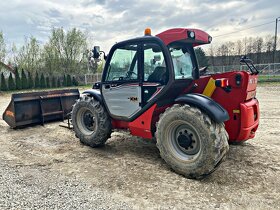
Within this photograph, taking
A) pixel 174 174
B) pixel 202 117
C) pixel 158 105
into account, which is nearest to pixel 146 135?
pixel 158 105

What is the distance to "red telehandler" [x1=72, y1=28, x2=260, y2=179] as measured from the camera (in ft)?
10.7

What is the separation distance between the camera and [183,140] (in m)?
3.48

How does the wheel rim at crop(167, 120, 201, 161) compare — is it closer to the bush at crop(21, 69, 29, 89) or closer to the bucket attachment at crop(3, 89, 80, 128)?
the bucket attachment at crop(3, 89, 80, 128)

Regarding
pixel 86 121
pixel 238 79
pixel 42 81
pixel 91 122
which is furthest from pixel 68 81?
pixel 238 79

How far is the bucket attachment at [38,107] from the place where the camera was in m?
6.40

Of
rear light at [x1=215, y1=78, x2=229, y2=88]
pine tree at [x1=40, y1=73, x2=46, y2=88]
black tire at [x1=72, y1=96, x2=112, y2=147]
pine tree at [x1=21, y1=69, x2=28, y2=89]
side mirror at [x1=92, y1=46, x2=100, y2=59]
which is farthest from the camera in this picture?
pine tree at [x1=40, y1=73, x2=46, y2=88]

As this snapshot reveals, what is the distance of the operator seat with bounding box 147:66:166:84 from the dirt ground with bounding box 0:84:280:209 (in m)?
1.35

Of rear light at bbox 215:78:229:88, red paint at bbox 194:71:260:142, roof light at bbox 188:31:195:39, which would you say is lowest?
red paint at bbox 194:71:260:142

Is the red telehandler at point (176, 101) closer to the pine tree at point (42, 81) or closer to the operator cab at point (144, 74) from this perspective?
the operator cab at point (144, 74)

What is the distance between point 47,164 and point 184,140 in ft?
7.60

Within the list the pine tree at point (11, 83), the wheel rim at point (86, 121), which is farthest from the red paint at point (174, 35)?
the pine tree at point (11, 83)

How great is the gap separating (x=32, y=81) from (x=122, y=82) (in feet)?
90.6

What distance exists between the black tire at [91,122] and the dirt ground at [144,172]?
21 cm

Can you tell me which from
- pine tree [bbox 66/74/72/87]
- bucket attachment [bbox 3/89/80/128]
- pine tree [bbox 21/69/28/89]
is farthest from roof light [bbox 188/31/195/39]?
pine tree [bbox 66/74/72/87]
